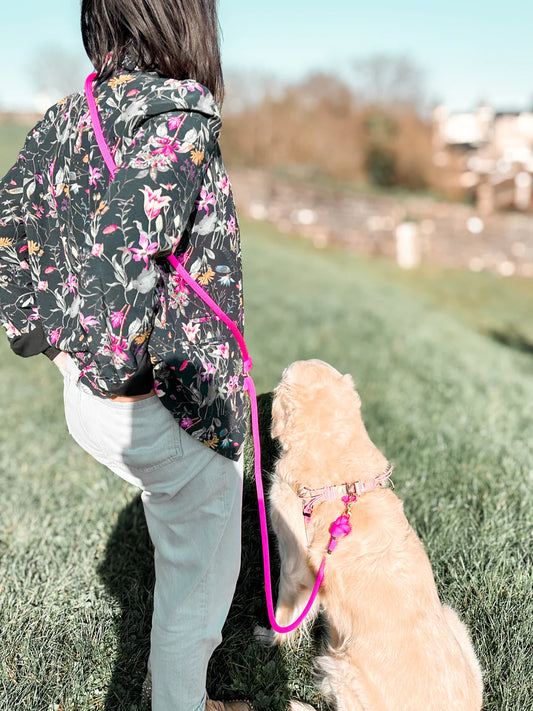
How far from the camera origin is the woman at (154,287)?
143 centimetres

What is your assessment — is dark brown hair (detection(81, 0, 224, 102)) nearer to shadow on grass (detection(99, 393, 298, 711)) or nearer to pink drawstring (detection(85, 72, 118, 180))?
pink drawstring (detection(85, 72, 118, 180))

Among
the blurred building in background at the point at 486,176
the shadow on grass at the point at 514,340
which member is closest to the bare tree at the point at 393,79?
the blurred building in background at the point at 486,176

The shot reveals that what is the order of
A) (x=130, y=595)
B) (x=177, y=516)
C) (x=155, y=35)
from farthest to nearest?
(x=130, y=595)
(x=177, y=516)
(x=155, y=35)

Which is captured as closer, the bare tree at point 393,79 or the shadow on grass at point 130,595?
the shadow on grass at point 130,595

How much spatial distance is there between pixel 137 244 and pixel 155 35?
0.60m

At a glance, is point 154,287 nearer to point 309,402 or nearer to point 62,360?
point 62,360

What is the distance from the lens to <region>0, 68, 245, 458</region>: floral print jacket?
1414 millimetres

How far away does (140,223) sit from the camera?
4.58ft

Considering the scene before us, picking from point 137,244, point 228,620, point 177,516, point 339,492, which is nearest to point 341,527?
point 339,492

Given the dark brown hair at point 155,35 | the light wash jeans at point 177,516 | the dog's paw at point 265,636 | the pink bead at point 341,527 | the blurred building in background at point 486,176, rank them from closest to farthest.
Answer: the dark brown hair at point 155,35 → the light wash jeans at point 177,516 → the pink bead at point 341,527 → the dog's paw at point 265,636 → the blurred building in background at point 486,176

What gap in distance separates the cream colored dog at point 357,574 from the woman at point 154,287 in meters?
0.56

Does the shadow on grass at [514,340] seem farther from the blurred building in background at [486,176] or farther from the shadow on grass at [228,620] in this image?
the blurred building in background at [486,176]

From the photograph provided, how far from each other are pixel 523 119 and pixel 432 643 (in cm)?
4799

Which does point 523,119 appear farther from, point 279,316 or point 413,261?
point 279,316
